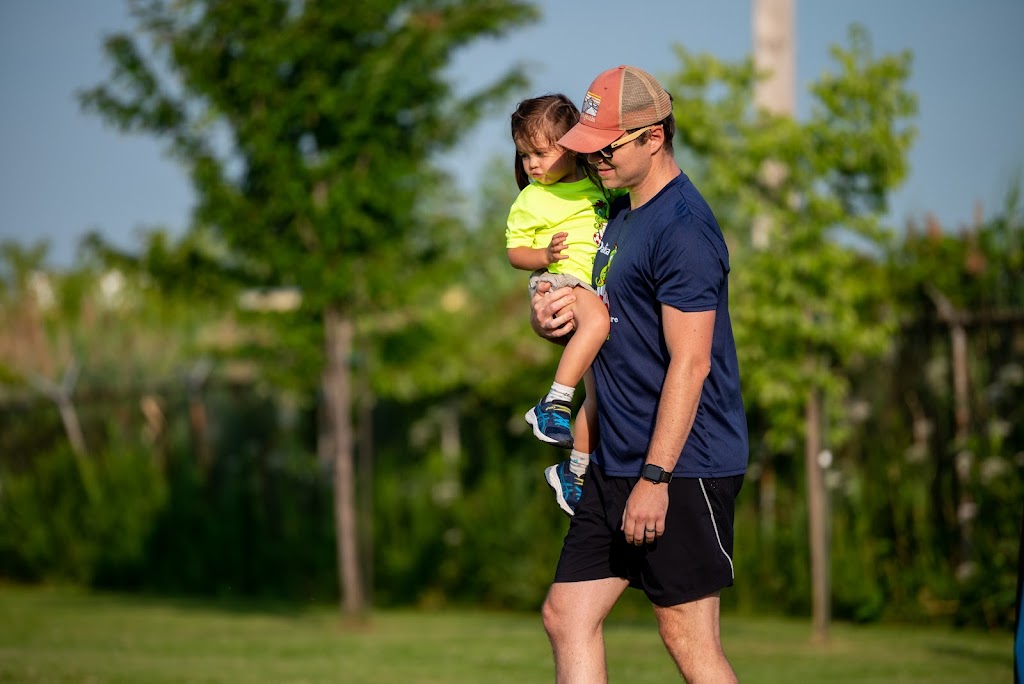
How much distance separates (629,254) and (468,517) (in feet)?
26.9

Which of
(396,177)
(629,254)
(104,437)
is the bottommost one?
(104,437)

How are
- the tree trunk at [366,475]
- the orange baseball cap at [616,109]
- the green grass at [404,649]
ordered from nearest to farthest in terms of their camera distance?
the orange baseball cap at [616,109] < the green grass at [404,649] < the tree trunk at [366,475]

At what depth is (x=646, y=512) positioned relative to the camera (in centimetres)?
346

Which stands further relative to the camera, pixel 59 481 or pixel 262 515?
pixel 59 481

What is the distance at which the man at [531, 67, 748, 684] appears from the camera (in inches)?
136

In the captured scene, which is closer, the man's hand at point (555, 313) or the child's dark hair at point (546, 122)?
the man's hand at point (555, 313)

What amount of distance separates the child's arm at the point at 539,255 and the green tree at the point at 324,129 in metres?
5.54

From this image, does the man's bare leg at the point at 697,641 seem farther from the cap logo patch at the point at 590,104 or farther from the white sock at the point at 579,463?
the cap logo patch at the point at 590,104

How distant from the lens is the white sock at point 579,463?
3.96 metres

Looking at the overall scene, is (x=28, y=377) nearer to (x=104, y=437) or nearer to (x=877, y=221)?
(x=104, y=437)

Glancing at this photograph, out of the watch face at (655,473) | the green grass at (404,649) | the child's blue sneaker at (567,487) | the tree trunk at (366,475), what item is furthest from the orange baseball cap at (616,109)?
the tree trunk at (366,475)

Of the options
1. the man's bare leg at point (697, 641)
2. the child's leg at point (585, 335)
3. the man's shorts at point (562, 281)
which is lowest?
the man's bare leg at point (697, 641)

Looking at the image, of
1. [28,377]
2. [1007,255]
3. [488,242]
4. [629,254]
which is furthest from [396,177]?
[28,377]

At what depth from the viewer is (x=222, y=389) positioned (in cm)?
1345
